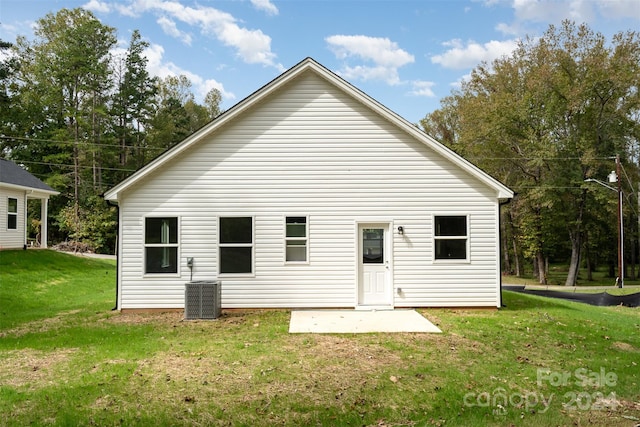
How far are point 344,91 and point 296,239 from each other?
12.8 ft

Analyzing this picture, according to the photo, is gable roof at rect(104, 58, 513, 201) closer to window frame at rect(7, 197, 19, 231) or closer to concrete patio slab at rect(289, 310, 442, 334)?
concrete patio slab at rect(289, 310, 442, 334)

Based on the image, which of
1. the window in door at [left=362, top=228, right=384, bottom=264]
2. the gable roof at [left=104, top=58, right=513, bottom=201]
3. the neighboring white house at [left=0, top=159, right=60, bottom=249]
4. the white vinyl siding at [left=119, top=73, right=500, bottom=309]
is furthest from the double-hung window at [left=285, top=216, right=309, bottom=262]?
the neighboring white house at [left=0, top=159, right=60, bottom=249]

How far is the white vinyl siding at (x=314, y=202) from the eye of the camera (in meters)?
10.3

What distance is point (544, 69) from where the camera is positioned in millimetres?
26891

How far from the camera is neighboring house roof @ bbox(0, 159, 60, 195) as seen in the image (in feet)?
60.9

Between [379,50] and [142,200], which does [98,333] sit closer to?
[142,200]

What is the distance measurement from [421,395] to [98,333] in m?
6.31

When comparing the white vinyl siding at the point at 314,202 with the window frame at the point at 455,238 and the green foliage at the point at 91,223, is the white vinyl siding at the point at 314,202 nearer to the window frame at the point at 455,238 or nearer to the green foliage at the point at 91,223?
the window frame at the point at 455,238

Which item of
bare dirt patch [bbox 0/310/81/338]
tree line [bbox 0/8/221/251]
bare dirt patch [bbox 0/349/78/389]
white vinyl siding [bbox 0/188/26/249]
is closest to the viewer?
bare dirt patch [bbox 0/349/78/389]

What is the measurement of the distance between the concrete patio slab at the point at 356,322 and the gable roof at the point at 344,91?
147 inches

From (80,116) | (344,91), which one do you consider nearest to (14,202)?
(80,116)

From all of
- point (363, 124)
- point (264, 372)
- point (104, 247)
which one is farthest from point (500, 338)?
point (104, 247)

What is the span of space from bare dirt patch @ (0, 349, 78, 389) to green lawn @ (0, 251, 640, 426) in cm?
3

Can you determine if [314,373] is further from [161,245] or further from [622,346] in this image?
[161,245]
